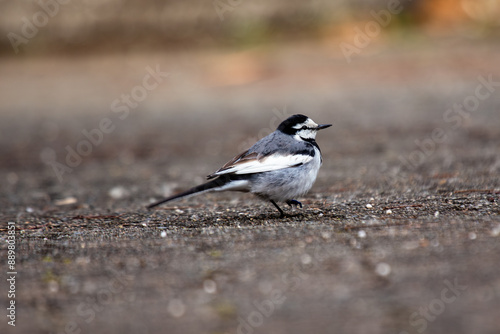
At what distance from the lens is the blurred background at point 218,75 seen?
9.01m

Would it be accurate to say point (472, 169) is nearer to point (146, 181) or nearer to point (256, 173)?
point (256, 173)

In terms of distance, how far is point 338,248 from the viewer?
3.73 metres

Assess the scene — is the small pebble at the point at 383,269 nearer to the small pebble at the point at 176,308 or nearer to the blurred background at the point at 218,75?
the small pebble at the point at 176,308

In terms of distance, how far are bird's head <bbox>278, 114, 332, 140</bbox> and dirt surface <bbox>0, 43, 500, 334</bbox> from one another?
58 centimetres

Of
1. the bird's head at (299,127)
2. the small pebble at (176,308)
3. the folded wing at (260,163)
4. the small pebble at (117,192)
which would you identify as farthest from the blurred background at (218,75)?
the small pebble at (176,308)

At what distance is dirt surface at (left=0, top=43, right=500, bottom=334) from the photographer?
2.98m

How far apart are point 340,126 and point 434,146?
2068 mm

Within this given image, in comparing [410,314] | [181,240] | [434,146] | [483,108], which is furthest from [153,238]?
[483,108]

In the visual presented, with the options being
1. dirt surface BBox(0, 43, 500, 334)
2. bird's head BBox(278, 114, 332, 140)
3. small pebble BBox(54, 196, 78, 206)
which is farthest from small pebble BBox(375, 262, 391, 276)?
small pebble BBox(54, 196, 78, 206)

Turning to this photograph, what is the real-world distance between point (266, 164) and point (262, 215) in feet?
1.51

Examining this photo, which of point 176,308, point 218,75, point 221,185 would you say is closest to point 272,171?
point 221,185

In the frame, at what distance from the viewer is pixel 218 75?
13.6 m

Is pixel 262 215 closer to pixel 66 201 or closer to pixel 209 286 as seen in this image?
pixel 209 286

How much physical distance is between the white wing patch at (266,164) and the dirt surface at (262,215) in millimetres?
365
